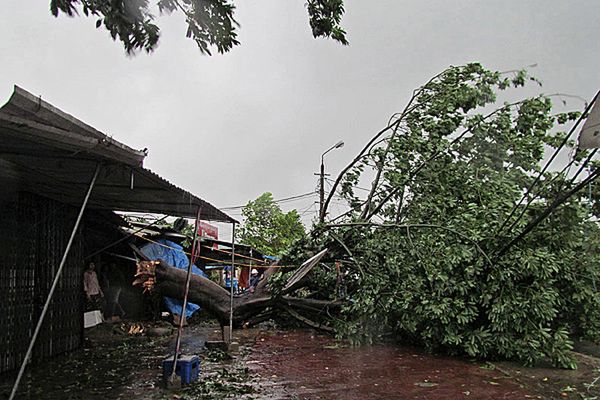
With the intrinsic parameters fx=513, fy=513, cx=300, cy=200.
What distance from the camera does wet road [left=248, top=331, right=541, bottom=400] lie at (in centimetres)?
583

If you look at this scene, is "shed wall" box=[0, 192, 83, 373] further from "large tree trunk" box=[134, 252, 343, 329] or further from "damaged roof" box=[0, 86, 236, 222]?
"large tree trunk" box=[134, 252, 343, 329]

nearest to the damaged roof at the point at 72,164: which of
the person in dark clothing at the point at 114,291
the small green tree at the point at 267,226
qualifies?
the person in dark clothing at the point at 114,291

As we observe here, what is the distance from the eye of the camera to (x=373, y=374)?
22.6ft

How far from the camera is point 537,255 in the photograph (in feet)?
24.0

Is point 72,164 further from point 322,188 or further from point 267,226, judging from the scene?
point 267,226

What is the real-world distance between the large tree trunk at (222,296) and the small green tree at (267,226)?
Answer: 9.98 m

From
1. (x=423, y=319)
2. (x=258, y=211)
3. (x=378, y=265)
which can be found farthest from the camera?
(x=258, y=211)

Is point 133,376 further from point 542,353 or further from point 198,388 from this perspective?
point 542,353

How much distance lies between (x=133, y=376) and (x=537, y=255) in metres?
5.72

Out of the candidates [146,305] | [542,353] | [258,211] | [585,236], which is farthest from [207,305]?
[258,211]

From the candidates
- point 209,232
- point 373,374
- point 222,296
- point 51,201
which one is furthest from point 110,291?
point 373,374

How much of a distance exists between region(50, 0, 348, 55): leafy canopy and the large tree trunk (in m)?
6.34

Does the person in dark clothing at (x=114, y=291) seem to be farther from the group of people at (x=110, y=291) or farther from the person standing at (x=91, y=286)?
the person standing at (x=91, y=286)

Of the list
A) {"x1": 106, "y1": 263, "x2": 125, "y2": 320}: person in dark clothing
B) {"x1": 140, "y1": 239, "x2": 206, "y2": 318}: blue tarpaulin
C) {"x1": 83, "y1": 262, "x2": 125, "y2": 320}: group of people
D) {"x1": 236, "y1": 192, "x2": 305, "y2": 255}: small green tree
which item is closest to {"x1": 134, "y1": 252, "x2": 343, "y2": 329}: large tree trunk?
{"x1": 140, "y1": 239, "x2": 206, "y2": 318}: blue tarpaulin
